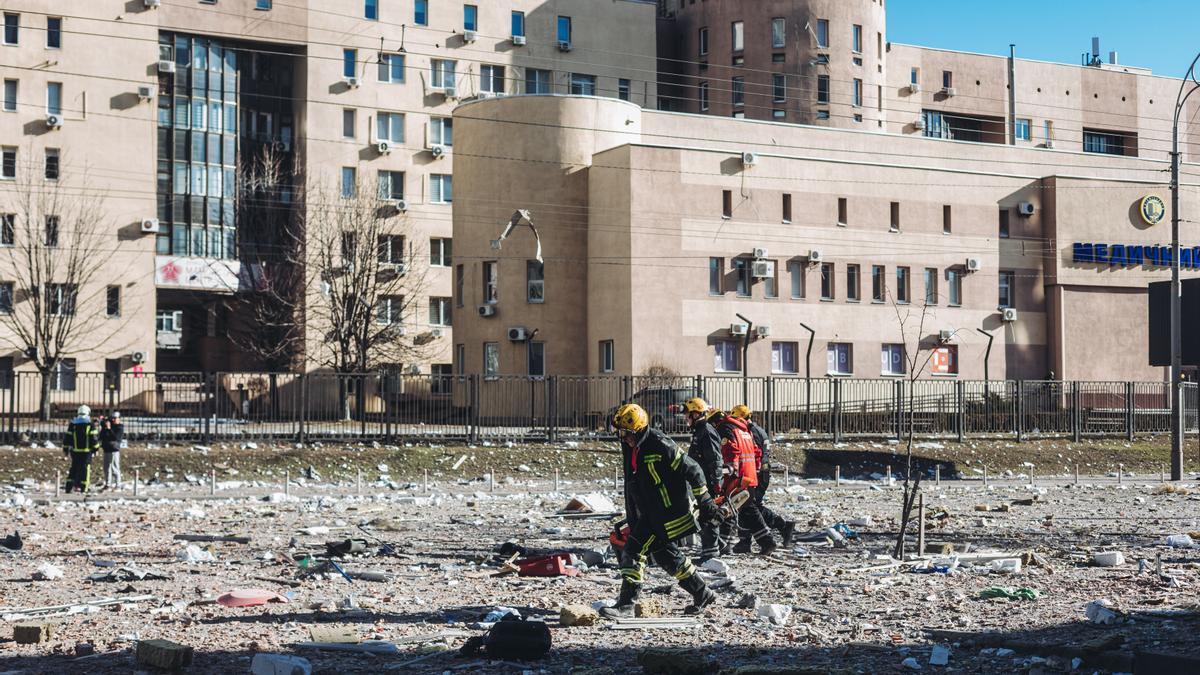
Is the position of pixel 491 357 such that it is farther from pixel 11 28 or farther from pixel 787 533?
pixel 787 533

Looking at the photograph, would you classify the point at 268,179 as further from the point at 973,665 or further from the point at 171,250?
the point at 973,665

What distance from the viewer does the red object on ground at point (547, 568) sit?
50.0ft

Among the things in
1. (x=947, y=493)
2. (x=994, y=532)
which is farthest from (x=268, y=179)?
(x=994, y=532)

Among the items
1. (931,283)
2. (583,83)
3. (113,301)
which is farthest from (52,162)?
(931,283)

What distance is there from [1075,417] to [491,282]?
21971 millimetres

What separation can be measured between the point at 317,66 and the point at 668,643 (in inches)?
2396

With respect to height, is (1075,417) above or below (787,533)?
above

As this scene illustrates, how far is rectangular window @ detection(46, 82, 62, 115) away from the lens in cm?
5972

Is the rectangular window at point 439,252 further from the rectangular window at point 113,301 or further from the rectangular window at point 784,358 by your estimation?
the rectangular window at point 784,358

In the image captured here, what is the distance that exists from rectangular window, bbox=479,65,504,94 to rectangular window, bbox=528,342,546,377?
24.7m

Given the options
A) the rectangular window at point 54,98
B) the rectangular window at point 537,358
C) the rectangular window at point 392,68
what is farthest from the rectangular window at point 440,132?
the rectangular window at point 537,358

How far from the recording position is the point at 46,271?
179ft

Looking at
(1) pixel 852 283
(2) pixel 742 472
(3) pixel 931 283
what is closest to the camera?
(2) pixel 742 472

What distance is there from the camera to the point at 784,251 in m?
51.7
